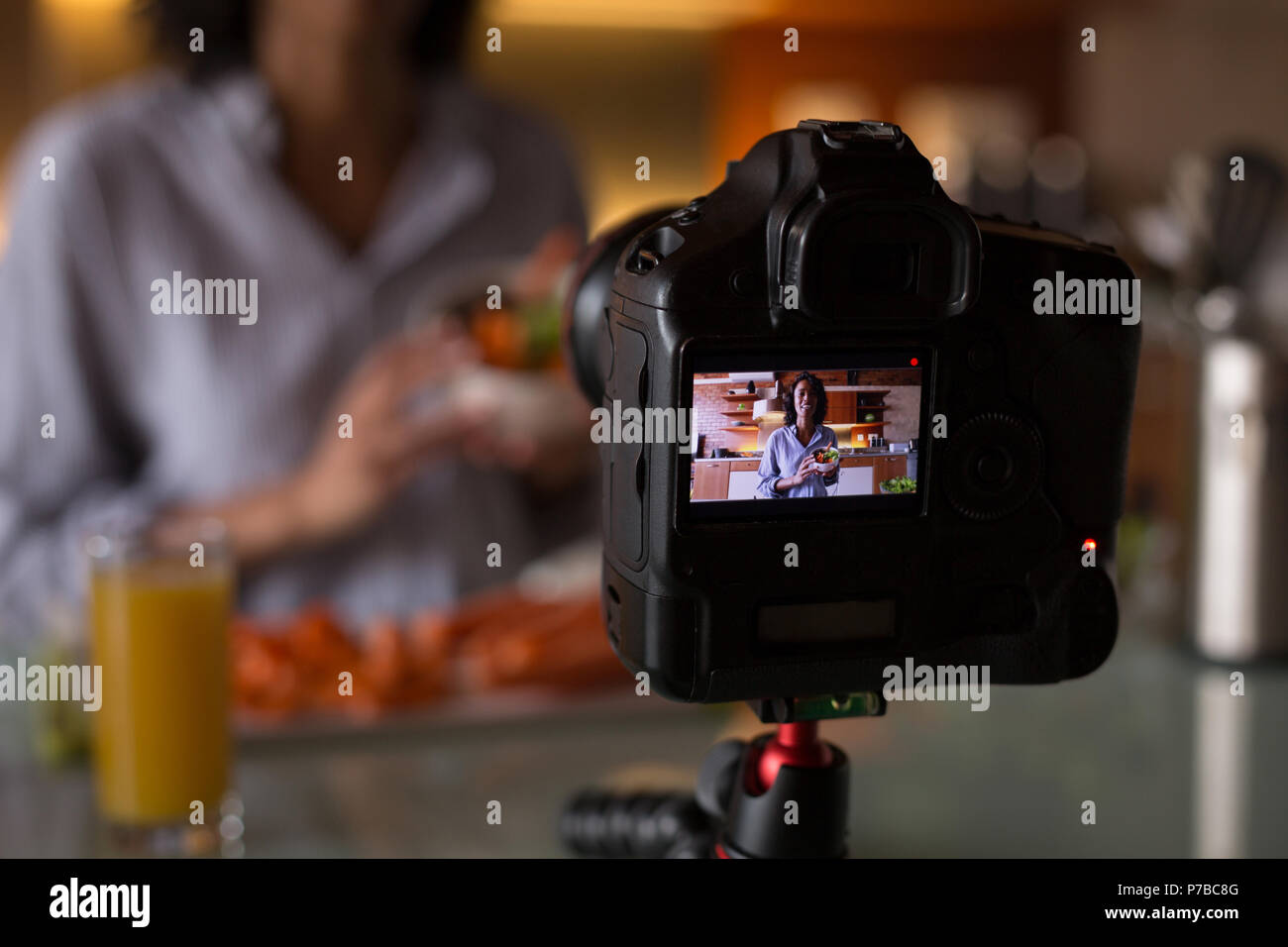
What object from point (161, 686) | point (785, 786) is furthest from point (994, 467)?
point (161, 686)

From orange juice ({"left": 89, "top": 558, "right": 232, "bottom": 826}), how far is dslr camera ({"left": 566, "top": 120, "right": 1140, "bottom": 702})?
1.22 ft

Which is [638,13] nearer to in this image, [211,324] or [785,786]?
[211,324]

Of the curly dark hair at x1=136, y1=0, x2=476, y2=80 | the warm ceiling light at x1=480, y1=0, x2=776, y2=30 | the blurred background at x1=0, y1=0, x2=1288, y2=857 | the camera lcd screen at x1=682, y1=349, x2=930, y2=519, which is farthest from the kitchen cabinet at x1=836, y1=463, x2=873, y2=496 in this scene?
the warm ceiling light at x1=480, y1=0, x2=776, y2=30

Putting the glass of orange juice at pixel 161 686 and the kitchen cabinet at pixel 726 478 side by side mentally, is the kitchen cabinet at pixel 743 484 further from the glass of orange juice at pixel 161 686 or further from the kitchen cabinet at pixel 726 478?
the glass of orange juice at pixel 161 686

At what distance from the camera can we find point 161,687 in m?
0.72

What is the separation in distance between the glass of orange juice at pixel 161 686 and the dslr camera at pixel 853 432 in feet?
1.21

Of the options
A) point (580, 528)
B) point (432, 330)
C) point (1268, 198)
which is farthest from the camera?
point (580, 528)

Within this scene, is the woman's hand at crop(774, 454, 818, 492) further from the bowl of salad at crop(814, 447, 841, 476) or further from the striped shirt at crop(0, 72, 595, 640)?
the striped shirt at crop(0, 72, 595, 640)

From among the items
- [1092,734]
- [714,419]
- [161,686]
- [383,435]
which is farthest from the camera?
[383,435]

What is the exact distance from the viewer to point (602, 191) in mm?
2895

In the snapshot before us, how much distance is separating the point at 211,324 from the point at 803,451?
1.03 m

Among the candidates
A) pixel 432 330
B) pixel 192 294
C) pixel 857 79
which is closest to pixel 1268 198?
pixel 432 330

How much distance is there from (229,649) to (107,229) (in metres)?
0.70

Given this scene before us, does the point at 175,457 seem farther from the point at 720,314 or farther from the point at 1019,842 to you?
the point at 720,314
